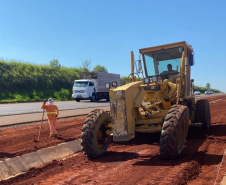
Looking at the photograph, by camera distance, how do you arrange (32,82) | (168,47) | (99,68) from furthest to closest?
(99,68) → (32,82) → (168,47)

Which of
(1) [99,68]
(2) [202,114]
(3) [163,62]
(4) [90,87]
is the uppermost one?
(1) [99,68]

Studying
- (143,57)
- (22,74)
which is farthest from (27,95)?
(143,57)

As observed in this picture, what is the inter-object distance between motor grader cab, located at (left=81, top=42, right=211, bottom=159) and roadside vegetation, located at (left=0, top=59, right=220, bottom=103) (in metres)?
32.2

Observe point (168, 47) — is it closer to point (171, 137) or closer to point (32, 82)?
point (171, 137)

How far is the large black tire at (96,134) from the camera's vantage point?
6.79 meters

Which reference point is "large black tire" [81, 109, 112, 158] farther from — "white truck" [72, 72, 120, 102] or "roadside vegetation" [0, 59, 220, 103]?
"roadside vegetation" [0, 59, 220, 103]

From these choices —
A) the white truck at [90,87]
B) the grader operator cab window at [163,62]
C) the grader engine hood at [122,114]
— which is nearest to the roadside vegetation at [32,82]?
the white truck at [90,87]

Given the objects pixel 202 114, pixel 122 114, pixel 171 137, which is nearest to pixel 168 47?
pixel 202 114

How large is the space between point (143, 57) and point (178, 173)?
553 cm

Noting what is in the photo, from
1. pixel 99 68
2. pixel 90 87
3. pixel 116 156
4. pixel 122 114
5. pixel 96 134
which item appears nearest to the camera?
pixel 122 114

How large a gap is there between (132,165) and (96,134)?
126 cm

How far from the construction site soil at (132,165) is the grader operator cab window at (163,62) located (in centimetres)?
223

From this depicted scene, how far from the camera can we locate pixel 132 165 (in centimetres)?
615

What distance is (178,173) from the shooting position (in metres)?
5.27
